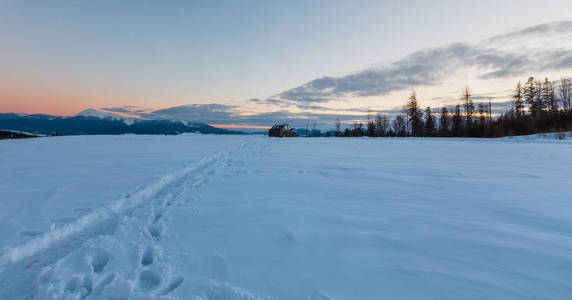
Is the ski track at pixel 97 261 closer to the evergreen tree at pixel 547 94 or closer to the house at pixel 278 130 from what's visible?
the house at pixel 278 130

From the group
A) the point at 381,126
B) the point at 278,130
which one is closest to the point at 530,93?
the point at 381,126

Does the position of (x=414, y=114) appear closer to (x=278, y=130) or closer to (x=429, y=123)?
(x=429, y=123)

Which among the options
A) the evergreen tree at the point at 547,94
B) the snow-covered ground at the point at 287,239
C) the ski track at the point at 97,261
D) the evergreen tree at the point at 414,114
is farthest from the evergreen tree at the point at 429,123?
the ski track at the point at 97,261

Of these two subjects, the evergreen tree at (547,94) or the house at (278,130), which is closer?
the house at (278,130)

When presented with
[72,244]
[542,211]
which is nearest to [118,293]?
[72,244]

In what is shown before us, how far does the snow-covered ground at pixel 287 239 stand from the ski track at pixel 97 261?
0.04 feet

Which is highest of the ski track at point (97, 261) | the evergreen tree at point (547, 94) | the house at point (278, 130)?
the evergreen tree at point (547, 94)

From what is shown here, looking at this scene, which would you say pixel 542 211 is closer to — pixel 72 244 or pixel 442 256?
pixel 442 256

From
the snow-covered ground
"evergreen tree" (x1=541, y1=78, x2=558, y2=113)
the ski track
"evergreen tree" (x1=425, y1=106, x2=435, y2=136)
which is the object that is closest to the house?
the snow-covered ground

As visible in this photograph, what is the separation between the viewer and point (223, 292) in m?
1.60

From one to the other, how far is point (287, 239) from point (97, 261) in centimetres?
173

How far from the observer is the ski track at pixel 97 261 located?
65.8 inches

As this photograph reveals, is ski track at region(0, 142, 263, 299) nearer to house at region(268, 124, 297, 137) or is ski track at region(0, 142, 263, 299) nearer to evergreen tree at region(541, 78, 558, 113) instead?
house at region(268, 124, 297, 137)

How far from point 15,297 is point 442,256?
10.7 feet
